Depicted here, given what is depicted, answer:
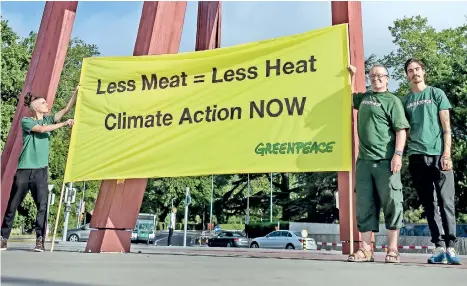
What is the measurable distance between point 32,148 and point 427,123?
3.79 meters

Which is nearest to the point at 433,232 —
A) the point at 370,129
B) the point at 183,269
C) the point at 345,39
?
the point at 370,129

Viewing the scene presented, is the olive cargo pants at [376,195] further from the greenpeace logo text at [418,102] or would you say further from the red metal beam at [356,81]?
the greenpeace logo text at [418,102]

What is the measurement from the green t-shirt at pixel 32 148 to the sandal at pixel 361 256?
3200 mm

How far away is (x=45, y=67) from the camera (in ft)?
20.9

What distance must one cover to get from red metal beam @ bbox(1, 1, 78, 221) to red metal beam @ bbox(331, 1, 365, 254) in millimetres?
3263

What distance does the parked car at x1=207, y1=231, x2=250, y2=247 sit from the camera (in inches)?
1062

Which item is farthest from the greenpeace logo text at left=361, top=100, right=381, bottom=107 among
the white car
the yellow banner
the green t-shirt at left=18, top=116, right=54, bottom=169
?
the white car

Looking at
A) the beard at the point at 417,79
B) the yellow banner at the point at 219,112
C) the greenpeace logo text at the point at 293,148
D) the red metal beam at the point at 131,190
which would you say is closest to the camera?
the beard at the point at 417,79

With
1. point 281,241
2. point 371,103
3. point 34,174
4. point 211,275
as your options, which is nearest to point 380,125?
point 371,103

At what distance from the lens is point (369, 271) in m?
3.19

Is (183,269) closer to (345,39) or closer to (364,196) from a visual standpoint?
(364,196)

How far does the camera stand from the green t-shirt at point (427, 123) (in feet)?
14.0

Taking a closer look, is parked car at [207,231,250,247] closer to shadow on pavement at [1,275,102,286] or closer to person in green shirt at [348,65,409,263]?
person in green shirt at [348,65,409,263]

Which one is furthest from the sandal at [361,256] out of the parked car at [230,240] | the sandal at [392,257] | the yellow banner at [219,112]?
the parked car at [230,240]
